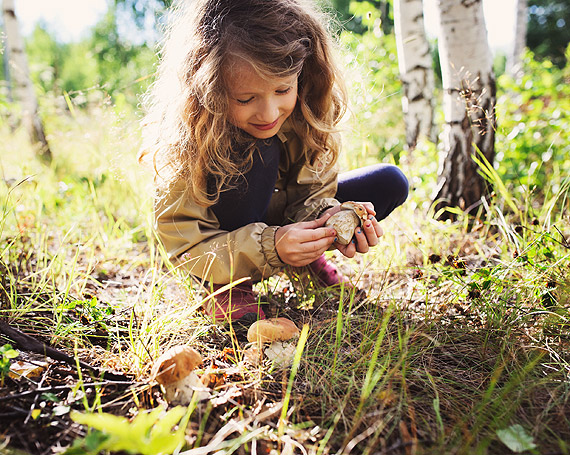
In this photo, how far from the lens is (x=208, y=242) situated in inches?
63.4

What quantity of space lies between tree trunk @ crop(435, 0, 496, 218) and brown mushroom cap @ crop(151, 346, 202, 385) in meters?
1.60

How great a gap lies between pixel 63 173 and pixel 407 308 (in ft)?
10.7

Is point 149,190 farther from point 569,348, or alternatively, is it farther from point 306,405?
point 569,348

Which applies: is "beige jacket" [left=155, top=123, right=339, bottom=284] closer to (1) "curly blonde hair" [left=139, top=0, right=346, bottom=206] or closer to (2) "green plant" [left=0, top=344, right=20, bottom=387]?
(1) "curly blonde hair" [left=139, top=0, right=346, bottom=206]

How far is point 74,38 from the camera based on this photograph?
24.3m

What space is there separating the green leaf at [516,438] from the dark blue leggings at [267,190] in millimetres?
1163

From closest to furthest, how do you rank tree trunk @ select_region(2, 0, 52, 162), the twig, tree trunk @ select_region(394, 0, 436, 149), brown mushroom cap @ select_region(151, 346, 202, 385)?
brown mushroom cap @ select_region(151, 346, 202, 385), the twig, tree trunk @ select_region(394, 0, 436, 149), tree trunk @ select_region(2, 0, 52, 162)

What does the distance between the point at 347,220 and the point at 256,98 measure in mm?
554

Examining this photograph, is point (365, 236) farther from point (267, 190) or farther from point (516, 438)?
point (516, 438)

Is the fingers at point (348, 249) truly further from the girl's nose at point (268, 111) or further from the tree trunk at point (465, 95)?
the tree trunk at point (465, 95)

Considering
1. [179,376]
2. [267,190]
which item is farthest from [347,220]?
[179,376]

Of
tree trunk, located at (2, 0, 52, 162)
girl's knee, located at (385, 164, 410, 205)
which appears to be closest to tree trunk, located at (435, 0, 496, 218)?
girl's knee, located at (385, 164, 410, 205)

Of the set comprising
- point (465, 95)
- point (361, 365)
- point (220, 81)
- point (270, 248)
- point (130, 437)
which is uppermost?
point (220, 81)

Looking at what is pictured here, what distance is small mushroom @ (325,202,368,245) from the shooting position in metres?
1.53
